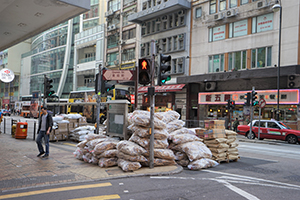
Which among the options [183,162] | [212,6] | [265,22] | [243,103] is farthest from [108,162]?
[212,6]

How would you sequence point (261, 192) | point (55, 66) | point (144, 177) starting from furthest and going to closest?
point (55, 66), point (144, 177), point (261, 192)

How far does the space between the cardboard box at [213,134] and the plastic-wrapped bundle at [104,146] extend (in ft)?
10.8

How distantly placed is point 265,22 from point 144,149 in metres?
23.2

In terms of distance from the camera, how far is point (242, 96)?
91.7 ft

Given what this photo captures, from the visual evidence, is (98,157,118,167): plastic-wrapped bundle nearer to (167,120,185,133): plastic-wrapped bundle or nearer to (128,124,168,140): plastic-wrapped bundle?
(128,124,168,140): plastic-wrapped bundle

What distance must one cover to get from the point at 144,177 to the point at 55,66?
6222cm

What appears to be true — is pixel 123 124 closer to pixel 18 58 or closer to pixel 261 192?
pixel 261 192

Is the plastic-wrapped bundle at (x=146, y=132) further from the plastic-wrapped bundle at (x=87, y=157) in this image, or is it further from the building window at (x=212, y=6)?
the building window at (x=212, y=6)

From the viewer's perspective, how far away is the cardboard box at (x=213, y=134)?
9492 mm

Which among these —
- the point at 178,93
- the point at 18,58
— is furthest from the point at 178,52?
the point at 18,58

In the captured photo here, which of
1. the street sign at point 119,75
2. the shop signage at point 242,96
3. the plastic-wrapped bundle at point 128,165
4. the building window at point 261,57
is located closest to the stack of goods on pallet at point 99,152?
the plastic-wrapped bundle at point 128,165

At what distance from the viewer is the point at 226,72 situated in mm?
28328

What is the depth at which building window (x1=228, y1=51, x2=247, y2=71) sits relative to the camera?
90.9 ft

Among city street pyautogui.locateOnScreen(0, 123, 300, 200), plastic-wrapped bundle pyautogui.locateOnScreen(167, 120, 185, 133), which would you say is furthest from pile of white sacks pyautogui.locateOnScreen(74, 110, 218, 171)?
city street pyautogui.locateOnScreen(0, 123, 300, 200)
